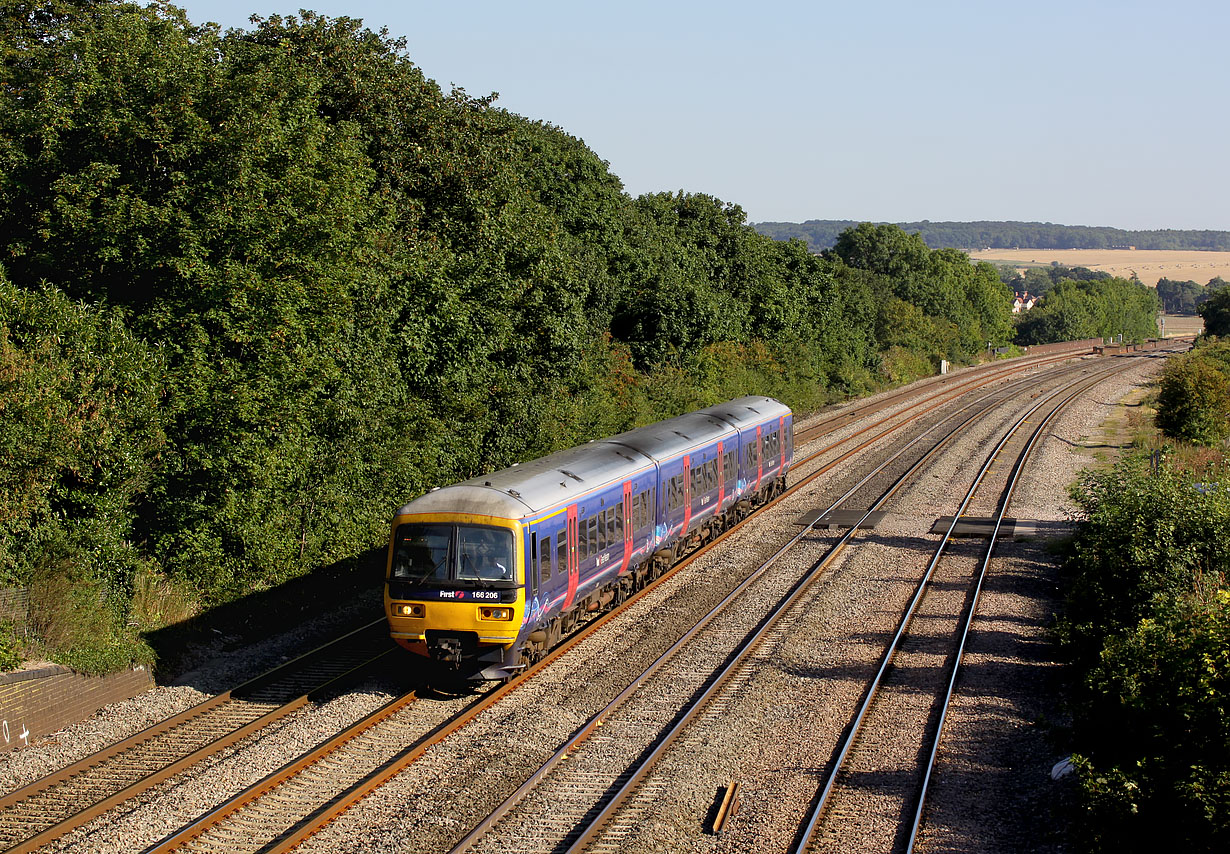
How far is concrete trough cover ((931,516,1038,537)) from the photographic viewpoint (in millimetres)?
26438

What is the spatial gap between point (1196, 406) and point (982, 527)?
55.3ft

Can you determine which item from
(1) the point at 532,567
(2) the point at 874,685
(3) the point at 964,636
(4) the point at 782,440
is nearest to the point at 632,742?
(1) the point at 532,567

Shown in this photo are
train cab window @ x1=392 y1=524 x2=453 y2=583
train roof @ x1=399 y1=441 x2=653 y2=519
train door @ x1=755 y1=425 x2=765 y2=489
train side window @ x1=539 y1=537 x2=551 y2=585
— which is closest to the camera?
train cab window @ x1=392 y1=524 x2=453 y2=583

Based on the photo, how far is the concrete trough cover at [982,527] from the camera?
1041 inches

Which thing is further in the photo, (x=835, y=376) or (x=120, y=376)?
(x=835, y=376)

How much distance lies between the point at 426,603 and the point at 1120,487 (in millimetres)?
12802

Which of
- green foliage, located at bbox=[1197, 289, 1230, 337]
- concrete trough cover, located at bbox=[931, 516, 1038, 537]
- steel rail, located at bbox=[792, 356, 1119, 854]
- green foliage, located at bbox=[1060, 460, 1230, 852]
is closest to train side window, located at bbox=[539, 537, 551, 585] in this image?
steel rail, located at bbox=[792, 356, 1119, 854]

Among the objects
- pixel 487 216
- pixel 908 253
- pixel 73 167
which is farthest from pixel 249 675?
pixel 908 253

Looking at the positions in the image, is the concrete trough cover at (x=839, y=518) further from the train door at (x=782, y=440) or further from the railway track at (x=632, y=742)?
the railway track at (x=632, y=742)

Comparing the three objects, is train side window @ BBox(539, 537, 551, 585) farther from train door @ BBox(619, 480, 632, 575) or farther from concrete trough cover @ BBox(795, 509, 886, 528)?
concrete trough cover @ BBox(795, 509, 886, 528)

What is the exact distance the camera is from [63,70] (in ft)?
67.8

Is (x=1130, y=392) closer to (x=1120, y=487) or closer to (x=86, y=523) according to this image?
(x=1120, y=487)

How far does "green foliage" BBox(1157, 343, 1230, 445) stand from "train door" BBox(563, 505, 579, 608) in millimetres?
29922

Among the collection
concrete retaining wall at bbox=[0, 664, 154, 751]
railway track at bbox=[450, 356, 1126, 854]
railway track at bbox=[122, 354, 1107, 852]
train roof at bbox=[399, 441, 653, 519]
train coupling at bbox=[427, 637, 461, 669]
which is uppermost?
train roof at bbox=[399, 441, 653, 519]
